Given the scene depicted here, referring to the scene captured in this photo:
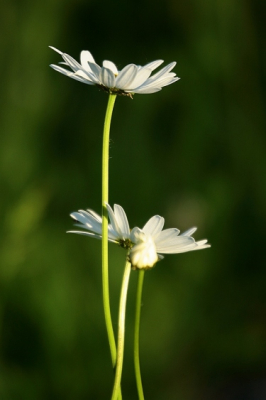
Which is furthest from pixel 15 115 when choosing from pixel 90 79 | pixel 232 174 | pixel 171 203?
pixel 90 79

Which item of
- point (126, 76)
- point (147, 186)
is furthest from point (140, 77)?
point (147, 186)

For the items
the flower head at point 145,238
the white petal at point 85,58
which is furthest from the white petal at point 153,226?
the white petal at point 85,58

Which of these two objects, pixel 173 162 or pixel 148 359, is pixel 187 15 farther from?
pixel 148 359

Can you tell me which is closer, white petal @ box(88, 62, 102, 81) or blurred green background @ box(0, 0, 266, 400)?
white petal @ box(88, 62, 102, 81)

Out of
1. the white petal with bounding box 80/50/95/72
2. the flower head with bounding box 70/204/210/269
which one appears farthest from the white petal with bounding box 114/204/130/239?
the white petal with bounding box 80/50/95/72

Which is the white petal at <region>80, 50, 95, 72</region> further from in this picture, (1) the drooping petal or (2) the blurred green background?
(2) the blurred green background

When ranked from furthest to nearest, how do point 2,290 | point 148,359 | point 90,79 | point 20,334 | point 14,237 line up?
point 148,359, point 20,334, point 2,290, point 14,237, point 90,79
